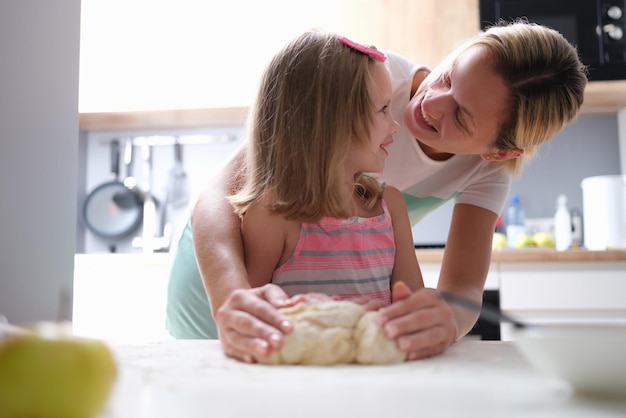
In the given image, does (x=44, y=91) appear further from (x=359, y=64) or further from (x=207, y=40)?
(x=207, y=40)

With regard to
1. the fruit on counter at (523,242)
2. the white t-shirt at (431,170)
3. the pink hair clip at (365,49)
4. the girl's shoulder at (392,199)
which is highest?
the pink hair clip at (365,49)

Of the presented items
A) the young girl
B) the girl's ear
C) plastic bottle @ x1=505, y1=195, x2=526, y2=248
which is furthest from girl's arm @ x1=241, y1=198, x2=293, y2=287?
plastic bottle @ x1=505, y1=195, x2=526, y2=248

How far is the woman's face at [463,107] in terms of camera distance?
48.3 inches

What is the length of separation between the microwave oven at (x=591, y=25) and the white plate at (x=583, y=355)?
238 cm

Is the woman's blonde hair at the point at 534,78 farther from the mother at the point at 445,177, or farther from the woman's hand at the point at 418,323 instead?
the woman's hand at the point at 418,323

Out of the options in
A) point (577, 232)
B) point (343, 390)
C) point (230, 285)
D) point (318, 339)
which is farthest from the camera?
point (577, 232)

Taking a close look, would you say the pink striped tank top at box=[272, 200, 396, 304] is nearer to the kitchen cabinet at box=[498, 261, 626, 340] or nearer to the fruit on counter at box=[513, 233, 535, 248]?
the kitchen cabinet at box=[498, 261, 626, 340]

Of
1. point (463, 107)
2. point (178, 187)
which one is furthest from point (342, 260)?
point (178, 187)

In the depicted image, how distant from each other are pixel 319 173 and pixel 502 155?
0.41 meters

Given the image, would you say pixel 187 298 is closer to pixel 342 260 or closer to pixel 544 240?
pixel 342 260

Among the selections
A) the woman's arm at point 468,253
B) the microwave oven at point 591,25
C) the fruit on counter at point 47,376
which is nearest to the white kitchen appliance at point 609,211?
the microwave oven at point 591,25

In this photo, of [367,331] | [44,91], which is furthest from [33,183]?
[367,331]

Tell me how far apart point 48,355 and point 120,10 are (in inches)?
117

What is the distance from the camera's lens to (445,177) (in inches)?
59.9
